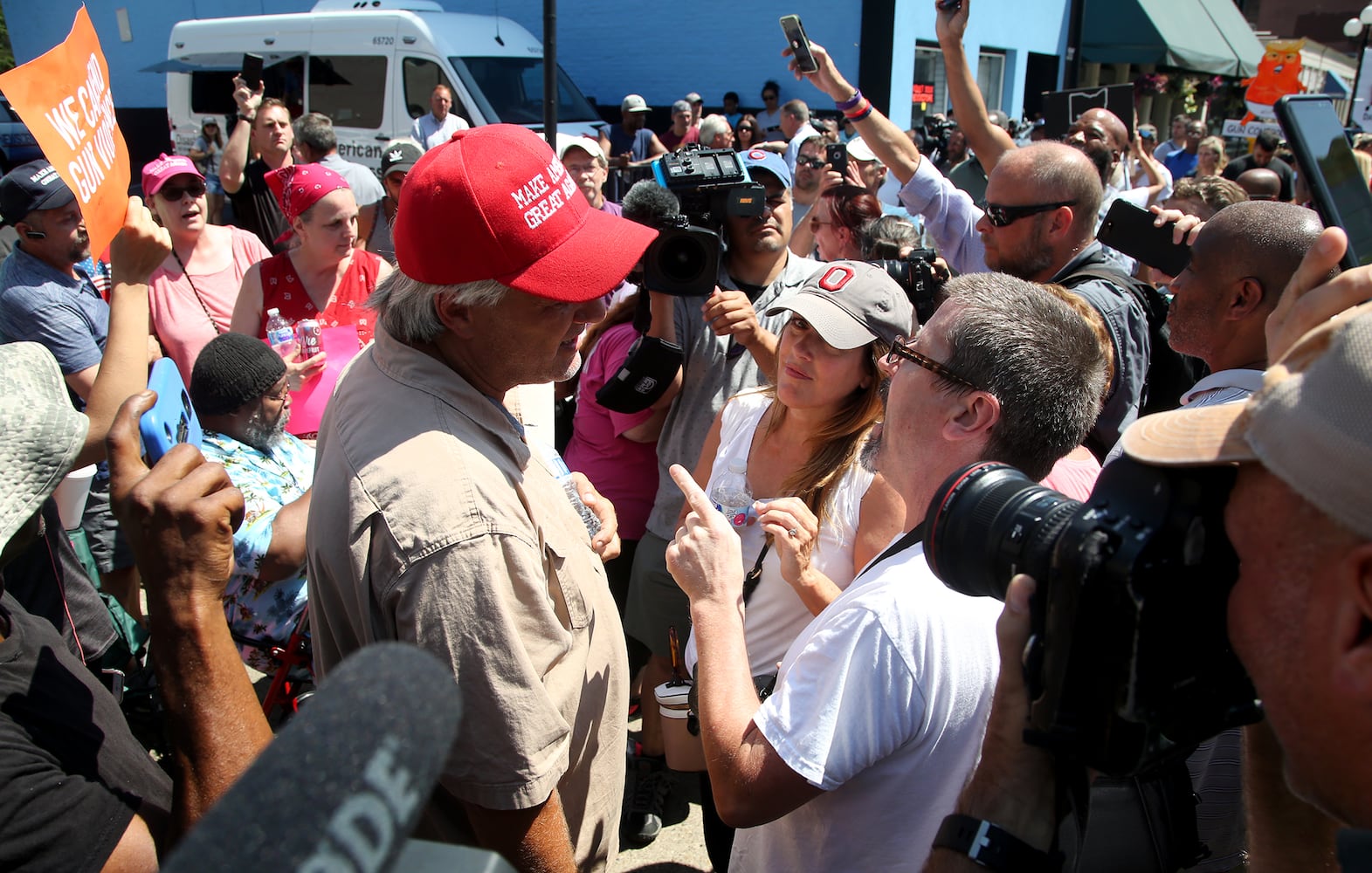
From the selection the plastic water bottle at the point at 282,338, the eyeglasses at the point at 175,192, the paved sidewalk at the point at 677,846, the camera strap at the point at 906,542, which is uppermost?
the eyeglasses at the point at 175,192

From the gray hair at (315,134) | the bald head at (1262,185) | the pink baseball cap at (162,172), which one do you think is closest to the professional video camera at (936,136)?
the bald head at (1262,185)

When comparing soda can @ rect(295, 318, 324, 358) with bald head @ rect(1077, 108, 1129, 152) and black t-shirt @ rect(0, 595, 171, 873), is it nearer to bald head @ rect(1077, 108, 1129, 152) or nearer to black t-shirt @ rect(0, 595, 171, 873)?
black t-shirt @ rect(0, 595, 171, 873)

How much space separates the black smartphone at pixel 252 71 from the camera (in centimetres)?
652

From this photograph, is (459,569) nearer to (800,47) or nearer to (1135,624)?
(1135,624)

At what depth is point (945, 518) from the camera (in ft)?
3.58

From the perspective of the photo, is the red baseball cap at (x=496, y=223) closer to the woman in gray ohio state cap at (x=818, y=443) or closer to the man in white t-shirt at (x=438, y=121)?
the woman in gray ohio state cap at (x=818, y=443)

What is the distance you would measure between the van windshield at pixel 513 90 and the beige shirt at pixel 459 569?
370 inches

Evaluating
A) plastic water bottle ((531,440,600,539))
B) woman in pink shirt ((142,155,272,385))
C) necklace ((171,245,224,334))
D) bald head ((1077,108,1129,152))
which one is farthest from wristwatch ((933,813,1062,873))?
bald head ((1077,108,1129,152))

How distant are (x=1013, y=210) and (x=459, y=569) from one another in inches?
103

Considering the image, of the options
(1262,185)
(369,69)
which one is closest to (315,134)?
(369,69)

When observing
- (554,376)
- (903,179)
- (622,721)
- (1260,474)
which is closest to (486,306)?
(554,376)

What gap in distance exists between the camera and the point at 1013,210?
3199 mm

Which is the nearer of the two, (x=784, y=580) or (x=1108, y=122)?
(x=784, y=580)

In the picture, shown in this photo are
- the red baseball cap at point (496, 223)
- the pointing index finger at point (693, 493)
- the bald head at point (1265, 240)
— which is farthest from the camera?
the bald head at point (1265, 240)
